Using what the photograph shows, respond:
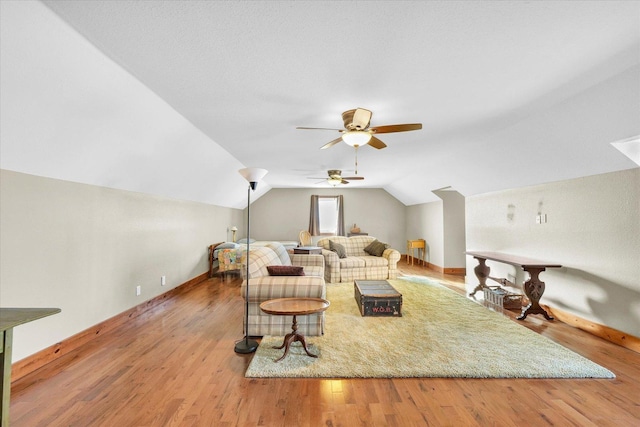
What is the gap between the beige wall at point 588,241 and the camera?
2.91 m

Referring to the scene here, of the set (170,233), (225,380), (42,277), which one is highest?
(170,233)

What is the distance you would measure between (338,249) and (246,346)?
360cm

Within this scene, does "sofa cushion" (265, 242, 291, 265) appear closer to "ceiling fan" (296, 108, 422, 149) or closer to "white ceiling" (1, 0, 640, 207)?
"white ceiling" (1, 0, 640, 207)

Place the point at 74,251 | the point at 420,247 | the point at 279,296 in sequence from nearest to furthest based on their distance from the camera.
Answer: the point at 74,251 → the point at 279,296 → the point at 420,247

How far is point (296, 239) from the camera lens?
367 inches

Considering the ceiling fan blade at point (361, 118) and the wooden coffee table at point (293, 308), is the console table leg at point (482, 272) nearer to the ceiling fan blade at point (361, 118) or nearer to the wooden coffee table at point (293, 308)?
the wooden coffee table at point (293, 308)

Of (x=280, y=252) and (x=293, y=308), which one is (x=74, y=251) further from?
(x=280, y=252)

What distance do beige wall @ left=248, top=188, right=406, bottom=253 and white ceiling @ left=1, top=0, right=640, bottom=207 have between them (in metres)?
5.27

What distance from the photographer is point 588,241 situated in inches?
131

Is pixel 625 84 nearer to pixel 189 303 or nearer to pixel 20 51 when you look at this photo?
pixel 20 51

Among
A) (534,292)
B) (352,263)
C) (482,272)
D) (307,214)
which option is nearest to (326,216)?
(307,214)

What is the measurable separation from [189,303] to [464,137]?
4610mm

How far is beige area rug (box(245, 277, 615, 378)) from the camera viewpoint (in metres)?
2.41

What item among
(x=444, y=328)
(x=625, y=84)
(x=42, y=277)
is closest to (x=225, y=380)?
(x=42, y=277)
